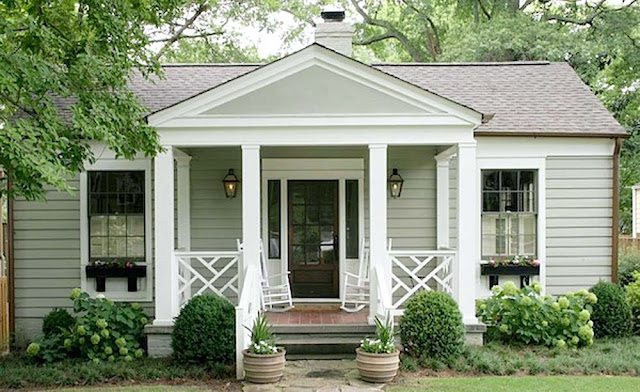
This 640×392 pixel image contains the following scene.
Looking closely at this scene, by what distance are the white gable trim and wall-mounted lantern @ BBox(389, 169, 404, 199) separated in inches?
68.6

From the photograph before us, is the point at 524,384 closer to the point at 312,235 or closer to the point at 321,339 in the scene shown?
the point at 321,339

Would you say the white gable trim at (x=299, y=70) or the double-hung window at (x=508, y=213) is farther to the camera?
the double-hung window at (x=508, y=213)

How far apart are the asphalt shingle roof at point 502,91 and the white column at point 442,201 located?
0.72 meters

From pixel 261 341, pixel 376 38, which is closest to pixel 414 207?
pixel 261 341

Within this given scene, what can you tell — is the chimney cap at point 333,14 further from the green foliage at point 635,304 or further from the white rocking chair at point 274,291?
Result: the green foliage at point 635,304

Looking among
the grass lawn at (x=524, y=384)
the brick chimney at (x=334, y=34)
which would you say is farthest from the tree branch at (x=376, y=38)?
the grass lawn at (x=524, y=384)

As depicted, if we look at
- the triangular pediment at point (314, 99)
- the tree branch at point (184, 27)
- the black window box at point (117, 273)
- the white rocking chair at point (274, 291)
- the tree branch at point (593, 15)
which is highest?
the tree branch at point (593, 15)

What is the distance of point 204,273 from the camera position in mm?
9477

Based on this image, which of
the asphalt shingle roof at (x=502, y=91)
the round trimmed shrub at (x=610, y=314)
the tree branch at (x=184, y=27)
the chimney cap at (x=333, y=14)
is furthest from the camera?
the tree branch at (x=184, y=27)

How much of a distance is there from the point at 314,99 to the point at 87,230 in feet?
12.7

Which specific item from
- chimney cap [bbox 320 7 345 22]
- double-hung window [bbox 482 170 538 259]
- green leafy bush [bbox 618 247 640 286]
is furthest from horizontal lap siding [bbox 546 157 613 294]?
chimney cap [bbox 320 7 345 22]

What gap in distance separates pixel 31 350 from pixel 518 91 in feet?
26.1

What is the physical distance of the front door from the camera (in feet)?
31.9

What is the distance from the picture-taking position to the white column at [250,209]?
788 cm
